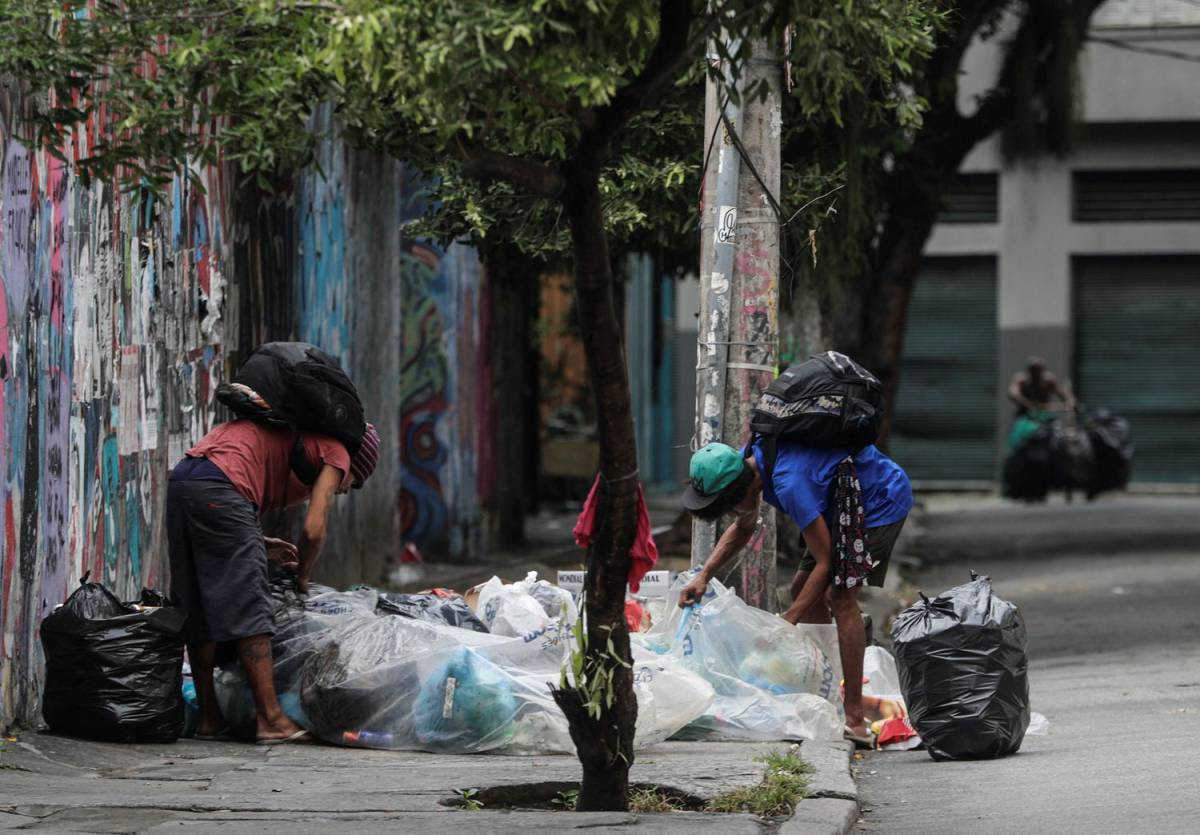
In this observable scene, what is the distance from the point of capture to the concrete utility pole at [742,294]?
27.7ft

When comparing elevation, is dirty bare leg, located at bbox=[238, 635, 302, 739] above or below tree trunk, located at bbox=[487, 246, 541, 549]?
below

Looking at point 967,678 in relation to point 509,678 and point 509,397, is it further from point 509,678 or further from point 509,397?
point 509,397

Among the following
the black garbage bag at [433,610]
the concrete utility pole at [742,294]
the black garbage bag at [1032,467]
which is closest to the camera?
the black garbage bag at [433,610]

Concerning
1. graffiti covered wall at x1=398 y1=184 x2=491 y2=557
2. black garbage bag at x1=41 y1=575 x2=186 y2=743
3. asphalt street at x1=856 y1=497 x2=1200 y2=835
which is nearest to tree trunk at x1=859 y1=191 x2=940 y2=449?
asphalt street at x1=856 y1=497 x2=1200 y2=835

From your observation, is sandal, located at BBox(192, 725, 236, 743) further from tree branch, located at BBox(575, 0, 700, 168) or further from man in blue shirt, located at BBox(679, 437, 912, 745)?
tree branch, located at BBox(575, 0, 700, 168)

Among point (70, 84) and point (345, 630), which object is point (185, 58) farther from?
point (345, 630)

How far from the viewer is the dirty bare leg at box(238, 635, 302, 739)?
712 centimetres

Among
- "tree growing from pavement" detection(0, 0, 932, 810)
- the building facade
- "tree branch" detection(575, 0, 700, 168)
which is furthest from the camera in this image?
the building facade

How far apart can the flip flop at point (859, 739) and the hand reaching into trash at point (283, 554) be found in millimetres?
2343

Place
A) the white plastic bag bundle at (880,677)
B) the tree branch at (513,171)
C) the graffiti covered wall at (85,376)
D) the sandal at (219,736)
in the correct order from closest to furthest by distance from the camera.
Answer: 1. the tree branch at (513,171)
2. the graffiti covered wall at (85,376)
3. the sandal at (219,736)
4. the white plastic bag bundle at (880,677)

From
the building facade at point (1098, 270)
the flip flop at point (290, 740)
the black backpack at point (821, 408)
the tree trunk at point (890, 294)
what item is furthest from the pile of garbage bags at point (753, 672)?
the building facade at point (1098, 270)

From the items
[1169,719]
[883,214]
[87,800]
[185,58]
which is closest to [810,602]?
[1169,719]

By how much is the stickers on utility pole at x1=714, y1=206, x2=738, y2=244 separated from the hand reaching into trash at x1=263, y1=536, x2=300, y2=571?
91.5 inches

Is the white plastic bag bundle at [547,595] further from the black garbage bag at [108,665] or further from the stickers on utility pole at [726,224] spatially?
the stickers on utility pole at [726,224]
